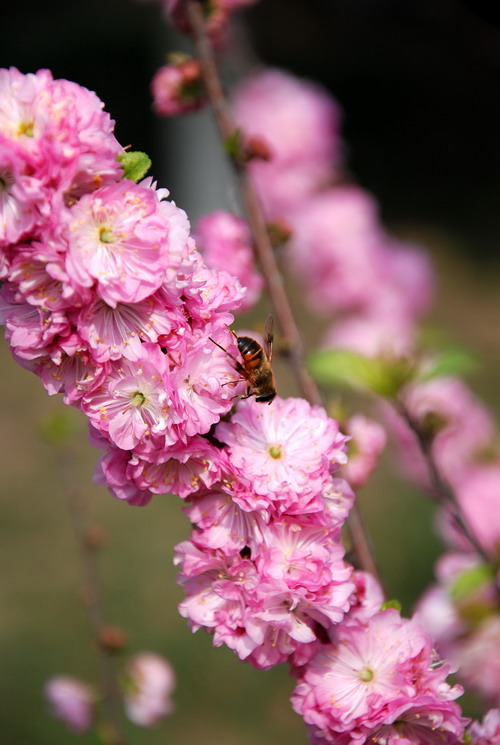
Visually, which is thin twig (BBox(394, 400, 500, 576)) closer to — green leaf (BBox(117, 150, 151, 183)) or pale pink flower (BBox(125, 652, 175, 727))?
green leaf (BBox(117, 150, 151, 183))

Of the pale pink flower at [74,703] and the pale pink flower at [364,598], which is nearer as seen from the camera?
the pale pink flower at [364,598]

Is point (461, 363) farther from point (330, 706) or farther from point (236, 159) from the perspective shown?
point (330, 706)

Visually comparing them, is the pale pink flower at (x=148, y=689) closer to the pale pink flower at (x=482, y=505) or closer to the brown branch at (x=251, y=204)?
the pale pink flower at (x=482, y=505)

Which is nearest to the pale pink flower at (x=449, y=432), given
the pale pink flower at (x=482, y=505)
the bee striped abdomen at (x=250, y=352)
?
the pale pink flower at (x=482, y=505)

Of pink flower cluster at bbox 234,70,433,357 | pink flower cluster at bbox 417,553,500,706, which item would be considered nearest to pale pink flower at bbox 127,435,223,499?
pink flower cluster at bbox 417,553,500,706

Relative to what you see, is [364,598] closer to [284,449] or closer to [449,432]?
[284,449]
